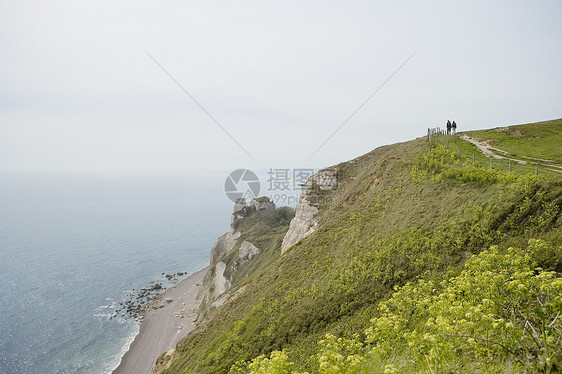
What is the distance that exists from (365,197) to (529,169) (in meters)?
13.2

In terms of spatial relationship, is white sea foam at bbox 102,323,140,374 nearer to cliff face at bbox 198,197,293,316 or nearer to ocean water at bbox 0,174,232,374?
ocean water at bbox 0,174,232,374

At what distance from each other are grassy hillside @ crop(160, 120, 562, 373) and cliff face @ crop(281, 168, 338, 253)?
1041cm

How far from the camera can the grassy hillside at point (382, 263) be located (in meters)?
11.3

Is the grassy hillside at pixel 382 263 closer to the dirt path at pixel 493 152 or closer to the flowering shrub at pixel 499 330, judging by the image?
the flowering shrub at pixel 499 330

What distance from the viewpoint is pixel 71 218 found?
188m

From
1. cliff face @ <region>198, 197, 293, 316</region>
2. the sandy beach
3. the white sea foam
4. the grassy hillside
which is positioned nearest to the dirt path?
the grassy hillside

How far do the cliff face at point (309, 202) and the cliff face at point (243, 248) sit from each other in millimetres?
11471

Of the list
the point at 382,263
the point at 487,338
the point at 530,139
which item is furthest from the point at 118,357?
the point at 530,139

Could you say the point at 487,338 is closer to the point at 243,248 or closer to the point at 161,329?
the point at 243,248

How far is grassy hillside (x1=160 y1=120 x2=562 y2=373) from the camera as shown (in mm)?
11320

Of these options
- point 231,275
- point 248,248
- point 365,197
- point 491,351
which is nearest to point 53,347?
point 231,275

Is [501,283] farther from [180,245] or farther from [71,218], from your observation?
[71,218]

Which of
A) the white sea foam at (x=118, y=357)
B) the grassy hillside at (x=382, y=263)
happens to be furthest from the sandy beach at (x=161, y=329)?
the grassy hillside at (x=382, y=263)

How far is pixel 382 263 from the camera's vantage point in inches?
708
